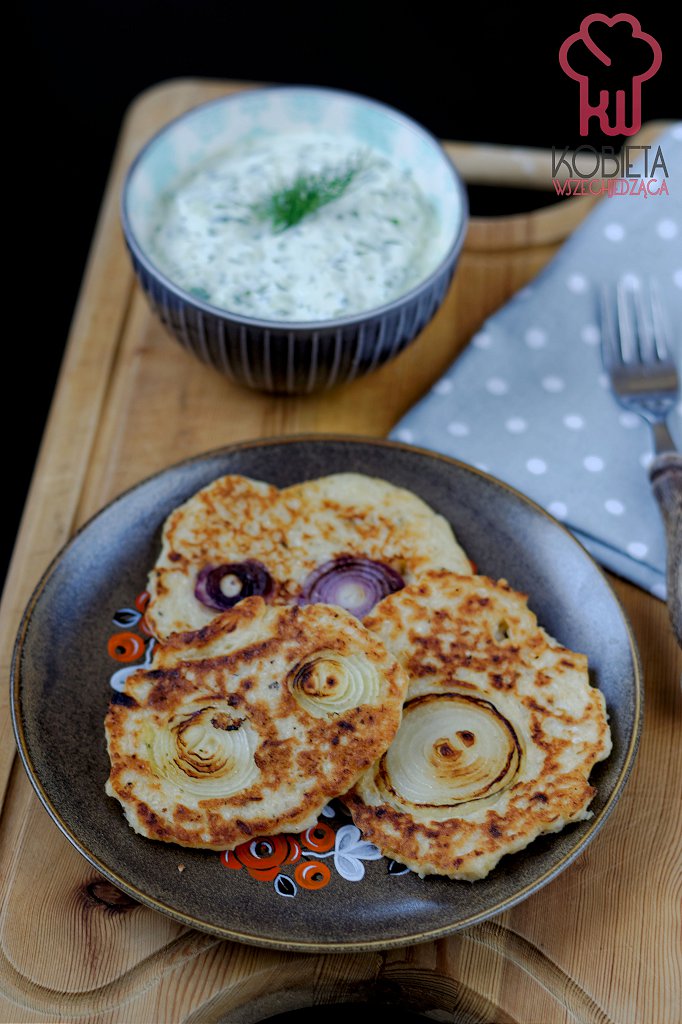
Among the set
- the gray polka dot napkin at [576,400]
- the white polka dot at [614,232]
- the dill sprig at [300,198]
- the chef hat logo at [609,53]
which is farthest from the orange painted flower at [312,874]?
the chef hat logo at [609,53]

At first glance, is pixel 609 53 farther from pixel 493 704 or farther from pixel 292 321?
pixel 493 704

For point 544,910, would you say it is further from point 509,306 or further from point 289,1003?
point 509,306

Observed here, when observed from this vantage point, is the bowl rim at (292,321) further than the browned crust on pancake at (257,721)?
Yes

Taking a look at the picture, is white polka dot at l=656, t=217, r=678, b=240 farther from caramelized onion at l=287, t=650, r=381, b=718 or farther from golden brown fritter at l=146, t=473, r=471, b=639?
caramelized onion at l=287, t=650, r=381, b=718

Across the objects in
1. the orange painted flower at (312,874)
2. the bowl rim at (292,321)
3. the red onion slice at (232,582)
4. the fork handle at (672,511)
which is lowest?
the orange painted flower at (312,874)

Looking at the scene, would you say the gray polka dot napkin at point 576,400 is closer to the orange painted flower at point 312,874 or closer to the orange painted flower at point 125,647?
the orange painted flower at point 125,647

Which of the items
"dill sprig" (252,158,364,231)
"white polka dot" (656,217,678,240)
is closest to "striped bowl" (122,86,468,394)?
"dill sprig" (252,158,364,231)

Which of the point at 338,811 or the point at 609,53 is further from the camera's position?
the point at 609,53

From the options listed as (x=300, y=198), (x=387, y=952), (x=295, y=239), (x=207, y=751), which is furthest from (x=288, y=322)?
(x=387, y=952)
